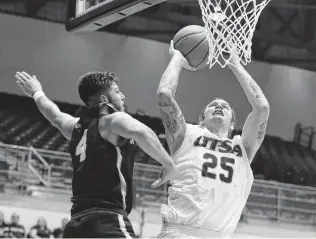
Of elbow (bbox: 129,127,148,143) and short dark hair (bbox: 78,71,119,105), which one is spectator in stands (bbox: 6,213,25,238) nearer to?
short dark hair (bbox: 78,71,119,105)

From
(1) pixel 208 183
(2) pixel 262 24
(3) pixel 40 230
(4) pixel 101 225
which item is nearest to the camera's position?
(4) pixel 101 225

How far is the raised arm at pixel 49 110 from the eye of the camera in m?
3.74

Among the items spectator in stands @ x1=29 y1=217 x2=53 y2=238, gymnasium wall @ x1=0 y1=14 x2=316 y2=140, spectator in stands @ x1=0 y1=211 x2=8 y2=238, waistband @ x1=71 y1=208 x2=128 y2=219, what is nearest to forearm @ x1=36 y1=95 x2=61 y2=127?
waistband @ x1=71 y1=208 x2=128 y2=219

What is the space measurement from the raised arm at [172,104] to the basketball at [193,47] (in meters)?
0.07

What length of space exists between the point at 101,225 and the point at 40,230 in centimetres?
671

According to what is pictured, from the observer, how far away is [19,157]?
10836mm

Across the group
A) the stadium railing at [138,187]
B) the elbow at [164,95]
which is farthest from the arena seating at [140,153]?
the elbow at [164,95]

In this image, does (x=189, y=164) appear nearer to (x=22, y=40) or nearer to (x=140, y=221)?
(x=140, y=221)

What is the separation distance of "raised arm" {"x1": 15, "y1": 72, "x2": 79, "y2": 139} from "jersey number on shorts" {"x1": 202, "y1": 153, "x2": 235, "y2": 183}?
807 mm

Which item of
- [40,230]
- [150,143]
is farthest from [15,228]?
[150,143]

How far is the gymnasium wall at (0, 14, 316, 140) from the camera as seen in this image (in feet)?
43.3

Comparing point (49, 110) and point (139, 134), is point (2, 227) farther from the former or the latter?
point (139, 134)

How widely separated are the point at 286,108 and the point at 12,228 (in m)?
6.69

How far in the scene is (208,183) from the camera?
13.1 feet
